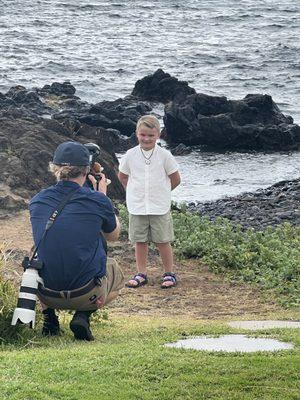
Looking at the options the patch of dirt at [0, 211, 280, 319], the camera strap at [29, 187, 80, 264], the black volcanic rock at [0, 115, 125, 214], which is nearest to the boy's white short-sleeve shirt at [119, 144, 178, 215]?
the patch of dirt at [0, 211, 280, 319]

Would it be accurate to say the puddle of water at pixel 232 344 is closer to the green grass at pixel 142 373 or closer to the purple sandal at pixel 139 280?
the green grass at pixel 142 373

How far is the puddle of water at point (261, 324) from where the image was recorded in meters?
9.69

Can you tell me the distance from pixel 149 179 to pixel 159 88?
24234mm

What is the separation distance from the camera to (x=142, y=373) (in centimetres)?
714

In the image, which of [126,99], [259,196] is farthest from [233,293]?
[126,99]

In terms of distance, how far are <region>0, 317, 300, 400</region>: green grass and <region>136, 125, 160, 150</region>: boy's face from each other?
384 centimetres

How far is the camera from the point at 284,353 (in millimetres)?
7785

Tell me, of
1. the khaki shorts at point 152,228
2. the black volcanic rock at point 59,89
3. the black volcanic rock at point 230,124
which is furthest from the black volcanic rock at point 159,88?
the khaki shorts at point 152,228

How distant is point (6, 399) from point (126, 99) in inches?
1139

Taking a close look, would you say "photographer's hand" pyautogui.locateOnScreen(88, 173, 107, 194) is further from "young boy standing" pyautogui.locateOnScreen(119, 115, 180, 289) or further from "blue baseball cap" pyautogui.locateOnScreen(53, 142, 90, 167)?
"young boy standing" pyautogui.locateOnScreen(119, 115, 180, 289)

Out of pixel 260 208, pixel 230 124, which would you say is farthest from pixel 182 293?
pixel 230 124

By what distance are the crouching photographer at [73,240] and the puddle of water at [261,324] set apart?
1.51 meters

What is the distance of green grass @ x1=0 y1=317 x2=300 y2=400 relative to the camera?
6777 mm

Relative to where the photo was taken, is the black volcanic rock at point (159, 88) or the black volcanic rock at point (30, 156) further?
the black volcanic rock at point (159, 88)
